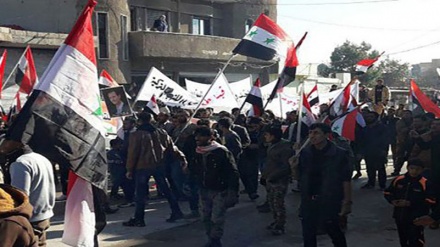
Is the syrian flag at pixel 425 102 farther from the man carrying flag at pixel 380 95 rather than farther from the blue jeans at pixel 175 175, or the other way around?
the man carrying flag at pixel 380 95

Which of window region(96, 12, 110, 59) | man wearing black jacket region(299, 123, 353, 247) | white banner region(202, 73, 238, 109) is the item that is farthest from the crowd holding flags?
window region(96, 12, 110, 59)

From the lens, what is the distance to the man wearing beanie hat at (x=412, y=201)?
5531mm

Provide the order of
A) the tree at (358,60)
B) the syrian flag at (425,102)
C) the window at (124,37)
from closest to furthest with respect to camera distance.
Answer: the syrian flag at (425,102), the window at (124,37), the tree at (358,60)

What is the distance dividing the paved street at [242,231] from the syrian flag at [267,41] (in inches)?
109

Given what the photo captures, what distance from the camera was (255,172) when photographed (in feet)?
32.8

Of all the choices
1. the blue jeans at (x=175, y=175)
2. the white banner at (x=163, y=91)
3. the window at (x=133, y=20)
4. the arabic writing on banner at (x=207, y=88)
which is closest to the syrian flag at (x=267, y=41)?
the blue jeans at (x=175, y=175)

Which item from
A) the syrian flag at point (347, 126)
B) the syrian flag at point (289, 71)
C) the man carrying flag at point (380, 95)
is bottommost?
the syrian flag at point (347, 126)

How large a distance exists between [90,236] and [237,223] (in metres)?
4.15

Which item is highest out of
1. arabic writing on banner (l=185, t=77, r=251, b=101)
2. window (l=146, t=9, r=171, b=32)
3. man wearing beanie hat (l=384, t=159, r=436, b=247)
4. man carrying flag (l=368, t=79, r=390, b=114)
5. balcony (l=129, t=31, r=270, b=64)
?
window (l=146, t=9, r=171, b=32)

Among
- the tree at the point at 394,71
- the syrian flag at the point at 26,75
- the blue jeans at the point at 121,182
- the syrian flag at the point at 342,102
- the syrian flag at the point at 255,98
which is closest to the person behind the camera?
the blue jeans at the point at 121,182

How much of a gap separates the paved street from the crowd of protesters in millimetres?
244

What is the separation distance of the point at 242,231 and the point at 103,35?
1581 cm

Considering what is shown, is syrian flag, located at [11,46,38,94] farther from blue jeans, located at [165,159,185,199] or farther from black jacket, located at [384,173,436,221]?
black jacket, located at [384,173,436,221]

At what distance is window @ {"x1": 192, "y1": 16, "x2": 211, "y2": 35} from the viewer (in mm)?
27266
